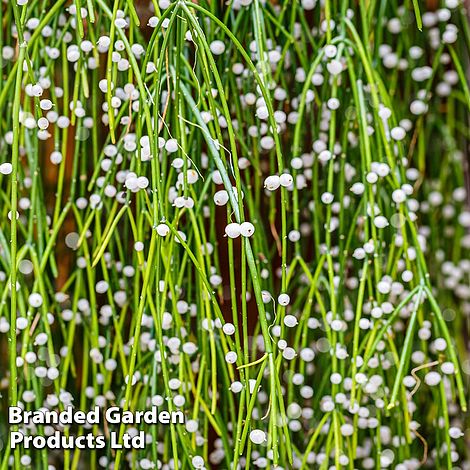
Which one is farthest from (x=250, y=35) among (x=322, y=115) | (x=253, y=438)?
(x=253, y=438)

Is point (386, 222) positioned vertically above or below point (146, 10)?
below

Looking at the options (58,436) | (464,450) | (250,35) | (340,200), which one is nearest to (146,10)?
(250,35)

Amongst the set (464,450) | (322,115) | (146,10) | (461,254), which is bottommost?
(464,450)

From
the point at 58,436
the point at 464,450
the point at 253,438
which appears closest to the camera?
the point at 253,438

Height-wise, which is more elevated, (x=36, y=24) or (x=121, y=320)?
(x=36, y=24)

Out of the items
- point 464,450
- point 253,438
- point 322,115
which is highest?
point 322,115

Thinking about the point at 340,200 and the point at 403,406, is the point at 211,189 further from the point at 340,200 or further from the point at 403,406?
the point at 403,406

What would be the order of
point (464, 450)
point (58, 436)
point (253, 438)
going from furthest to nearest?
point (464, 450) → point (58, 436) → point (253, 438)

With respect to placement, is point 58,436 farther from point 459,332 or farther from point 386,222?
point 459,332

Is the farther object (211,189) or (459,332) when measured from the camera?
(459,332)
